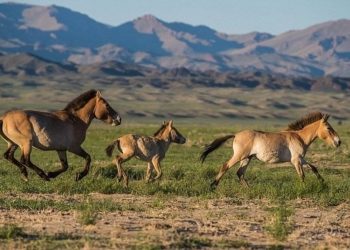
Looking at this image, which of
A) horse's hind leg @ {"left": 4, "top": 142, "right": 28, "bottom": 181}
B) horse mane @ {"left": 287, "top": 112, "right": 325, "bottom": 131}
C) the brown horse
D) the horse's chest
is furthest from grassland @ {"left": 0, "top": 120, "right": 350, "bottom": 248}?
horse mane @ {"left": 287, "top": 112, "right": 325, "bottom": 131}

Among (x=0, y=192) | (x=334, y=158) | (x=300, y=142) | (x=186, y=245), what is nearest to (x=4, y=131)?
(x=0, y=192)

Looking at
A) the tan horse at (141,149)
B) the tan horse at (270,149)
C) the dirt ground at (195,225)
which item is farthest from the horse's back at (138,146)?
the dirt ground at (195,225)

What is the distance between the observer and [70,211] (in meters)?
12.2

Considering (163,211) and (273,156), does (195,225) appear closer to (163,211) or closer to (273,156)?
(163,211)

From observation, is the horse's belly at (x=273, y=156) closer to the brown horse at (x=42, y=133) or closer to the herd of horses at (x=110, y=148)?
the herd of horses at (x=110, y=148)

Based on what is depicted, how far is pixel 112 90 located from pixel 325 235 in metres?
152

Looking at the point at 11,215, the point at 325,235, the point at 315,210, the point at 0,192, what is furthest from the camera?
the point at 0,192

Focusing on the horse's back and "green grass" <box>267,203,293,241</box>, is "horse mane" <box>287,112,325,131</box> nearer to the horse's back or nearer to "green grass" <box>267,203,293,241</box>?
the horse's back

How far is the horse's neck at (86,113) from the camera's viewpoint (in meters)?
16.3

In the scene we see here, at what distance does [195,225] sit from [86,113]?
19.0 feet

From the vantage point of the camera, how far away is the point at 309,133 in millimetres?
16969

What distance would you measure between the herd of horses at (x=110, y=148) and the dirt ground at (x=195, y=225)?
178cm

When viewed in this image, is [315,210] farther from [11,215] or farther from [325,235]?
[11,215]

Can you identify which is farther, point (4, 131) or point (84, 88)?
point (84, 88)
